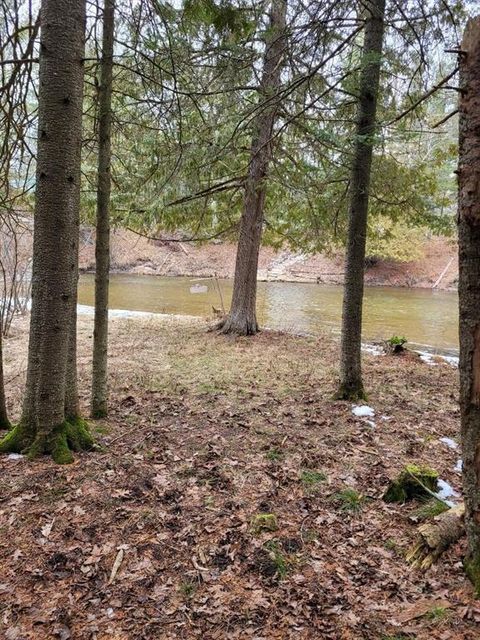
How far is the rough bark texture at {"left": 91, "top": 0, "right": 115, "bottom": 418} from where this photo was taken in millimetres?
Answer: 3625

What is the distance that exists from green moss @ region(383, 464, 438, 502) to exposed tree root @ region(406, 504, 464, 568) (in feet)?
1.32

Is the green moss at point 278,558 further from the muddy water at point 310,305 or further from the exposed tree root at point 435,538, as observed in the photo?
the muddy water at point 310,305

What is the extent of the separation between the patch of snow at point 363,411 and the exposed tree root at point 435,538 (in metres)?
2.01

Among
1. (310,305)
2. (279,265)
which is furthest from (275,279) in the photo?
(310,305)

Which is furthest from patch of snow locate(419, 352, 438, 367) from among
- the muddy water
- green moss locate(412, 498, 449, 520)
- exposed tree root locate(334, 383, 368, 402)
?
green moss locate(412, 498, 449, 520)

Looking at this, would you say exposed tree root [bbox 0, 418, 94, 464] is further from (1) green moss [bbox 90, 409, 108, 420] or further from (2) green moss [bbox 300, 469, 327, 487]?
(2) green moss [bbox 300, 469, 327, 487]

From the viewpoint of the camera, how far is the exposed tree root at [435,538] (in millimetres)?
2289

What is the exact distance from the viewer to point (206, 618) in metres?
1.98

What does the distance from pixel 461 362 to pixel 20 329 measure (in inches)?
372

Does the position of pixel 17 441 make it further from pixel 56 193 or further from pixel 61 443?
pixel 56 193

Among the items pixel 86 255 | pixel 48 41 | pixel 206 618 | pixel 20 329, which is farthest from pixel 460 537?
pixel 86 255

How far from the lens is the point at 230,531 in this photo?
258cm

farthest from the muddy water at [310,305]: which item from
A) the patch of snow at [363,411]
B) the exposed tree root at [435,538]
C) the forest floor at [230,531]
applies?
the exposed tree root at [435,538]

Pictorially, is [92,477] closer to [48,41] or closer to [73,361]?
[73,361]
